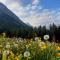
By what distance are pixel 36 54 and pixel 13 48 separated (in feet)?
7.81

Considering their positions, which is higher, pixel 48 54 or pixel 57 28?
pixel 57 28

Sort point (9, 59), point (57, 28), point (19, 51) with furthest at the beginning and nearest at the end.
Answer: point (57, 28) < point (19, 51) < point (9, 59)

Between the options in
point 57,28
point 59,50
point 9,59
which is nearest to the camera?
point 9,59

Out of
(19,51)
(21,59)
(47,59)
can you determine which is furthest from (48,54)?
(19,51)

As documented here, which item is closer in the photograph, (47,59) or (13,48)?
(47,59)

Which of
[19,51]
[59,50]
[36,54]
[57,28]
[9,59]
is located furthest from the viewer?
[57,28]

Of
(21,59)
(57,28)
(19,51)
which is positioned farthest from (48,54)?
(57,28)

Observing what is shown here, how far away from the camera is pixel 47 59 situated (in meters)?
7.00

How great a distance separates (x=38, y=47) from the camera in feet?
25.1

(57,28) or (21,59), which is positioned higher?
(57,28)

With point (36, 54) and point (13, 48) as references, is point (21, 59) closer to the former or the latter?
point (36, 54)

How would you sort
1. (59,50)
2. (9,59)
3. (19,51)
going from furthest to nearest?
(19,51) < (59,50) < (9,59)

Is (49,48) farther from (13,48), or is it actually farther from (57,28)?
(57,28)

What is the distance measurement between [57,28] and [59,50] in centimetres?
6310
